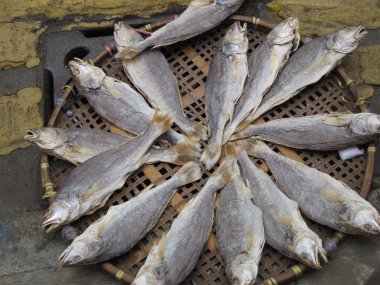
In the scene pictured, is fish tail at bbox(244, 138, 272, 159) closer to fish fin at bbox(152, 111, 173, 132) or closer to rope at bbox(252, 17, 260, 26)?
fish fin at bbox(152, 111, 173, 132)

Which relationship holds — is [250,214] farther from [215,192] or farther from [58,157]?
[58,157]

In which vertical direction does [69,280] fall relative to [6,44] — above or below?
below

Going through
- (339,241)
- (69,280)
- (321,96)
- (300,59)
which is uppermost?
(300,59)

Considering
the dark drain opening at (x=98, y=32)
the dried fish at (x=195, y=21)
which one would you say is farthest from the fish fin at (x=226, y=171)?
the dark drain opening at (x=98, y=32)

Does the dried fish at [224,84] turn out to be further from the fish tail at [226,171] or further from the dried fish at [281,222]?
the dried fish at [281,222]

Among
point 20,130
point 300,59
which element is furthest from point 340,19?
point 20,130

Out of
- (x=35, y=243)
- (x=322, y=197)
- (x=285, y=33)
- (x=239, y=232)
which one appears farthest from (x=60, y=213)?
(x=285, y=33)

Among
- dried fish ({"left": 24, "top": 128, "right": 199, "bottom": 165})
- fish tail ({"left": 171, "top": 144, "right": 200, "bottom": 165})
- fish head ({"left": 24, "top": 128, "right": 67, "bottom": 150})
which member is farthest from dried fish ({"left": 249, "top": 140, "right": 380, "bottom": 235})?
fish head ({"left": 24, "top": 128, "right": 67, "bottom": 150})

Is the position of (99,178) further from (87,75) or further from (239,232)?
(239,232)
